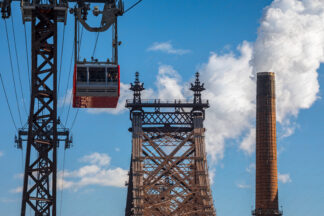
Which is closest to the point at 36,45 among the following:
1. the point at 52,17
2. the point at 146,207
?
the point at 52,17

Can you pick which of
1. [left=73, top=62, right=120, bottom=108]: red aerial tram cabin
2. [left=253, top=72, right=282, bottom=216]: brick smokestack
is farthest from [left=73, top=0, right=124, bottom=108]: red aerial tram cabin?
[left=253, top=72, right=282, bottom=216]: brick smokestack

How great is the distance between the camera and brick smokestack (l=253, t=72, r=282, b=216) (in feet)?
304

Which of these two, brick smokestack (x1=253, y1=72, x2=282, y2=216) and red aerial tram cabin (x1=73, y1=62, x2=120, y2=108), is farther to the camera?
brick smokestack (x1=253, y1=72, x2=282, y2=216)

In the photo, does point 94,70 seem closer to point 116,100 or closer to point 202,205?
point 116,100

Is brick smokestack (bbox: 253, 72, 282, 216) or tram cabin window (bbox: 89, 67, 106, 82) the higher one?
brick smokestack (bbox: 253, 72, 282, 216)

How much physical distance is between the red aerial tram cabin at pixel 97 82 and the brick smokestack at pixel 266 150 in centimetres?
5476

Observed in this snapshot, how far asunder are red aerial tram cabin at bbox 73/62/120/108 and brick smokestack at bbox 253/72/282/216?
54.8 m

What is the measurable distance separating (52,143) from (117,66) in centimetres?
538

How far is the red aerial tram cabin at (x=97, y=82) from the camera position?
131 ft

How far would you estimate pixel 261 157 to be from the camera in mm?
94000

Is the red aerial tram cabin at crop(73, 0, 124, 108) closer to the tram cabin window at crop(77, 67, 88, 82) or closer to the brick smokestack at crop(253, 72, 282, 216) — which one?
the tram cabin window at crop(77, 67, 88, 82)

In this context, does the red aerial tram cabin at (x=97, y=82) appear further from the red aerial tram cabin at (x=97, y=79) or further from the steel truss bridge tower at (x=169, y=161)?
the steel truss bridge tower at (x=169, y=161)

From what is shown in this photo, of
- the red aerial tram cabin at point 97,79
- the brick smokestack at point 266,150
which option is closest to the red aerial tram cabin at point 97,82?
the red aerial tram cabin at point 97,79

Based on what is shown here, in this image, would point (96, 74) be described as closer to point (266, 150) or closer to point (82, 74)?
point (82, 74)
